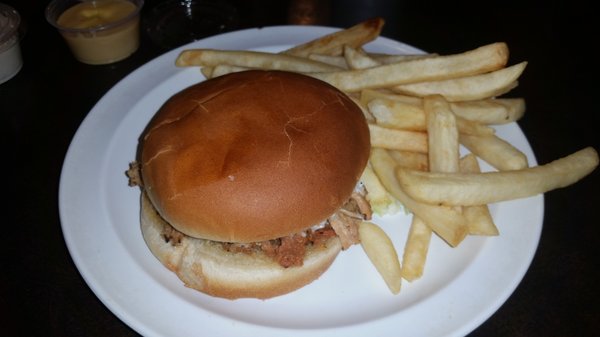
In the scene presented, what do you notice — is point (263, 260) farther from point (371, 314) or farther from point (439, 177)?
point (439, 177)

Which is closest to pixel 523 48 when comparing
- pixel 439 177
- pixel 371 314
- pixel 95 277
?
pixel 439 177

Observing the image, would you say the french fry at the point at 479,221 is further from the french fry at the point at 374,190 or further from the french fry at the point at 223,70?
the french fry at the point at 223,70

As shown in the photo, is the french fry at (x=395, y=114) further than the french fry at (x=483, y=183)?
Yes

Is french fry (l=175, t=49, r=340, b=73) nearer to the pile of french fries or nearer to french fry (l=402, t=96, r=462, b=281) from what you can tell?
the pile of french fries

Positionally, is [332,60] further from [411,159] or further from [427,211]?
[427,211]

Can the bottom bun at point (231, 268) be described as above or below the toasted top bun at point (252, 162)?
below

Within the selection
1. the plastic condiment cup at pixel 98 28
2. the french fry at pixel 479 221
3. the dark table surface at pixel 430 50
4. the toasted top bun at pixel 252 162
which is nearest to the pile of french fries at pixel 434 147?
the french fry at pixel 479 221
